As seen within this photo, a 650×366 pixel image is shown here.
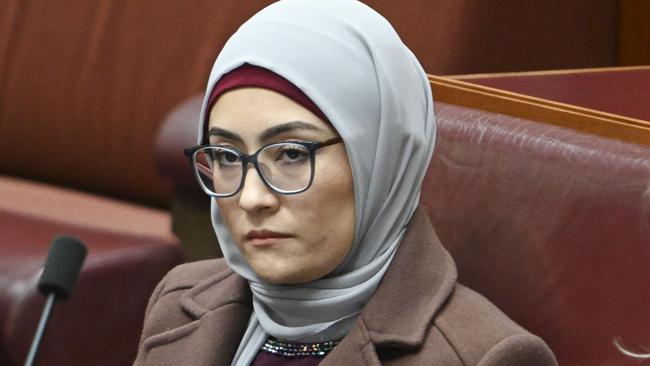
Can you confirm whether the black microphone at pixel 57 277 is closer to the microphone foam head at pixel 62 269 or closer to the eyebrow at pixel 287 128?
the microphone foam head at pixel 62 269

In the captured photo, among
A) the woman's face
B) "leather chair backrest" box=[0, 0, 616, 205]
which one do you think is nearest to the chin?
the woman's face

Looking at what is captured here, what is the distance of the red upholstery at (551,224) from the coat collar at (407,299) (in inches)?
3.6

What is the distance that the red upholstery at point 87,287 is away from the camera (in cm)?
157

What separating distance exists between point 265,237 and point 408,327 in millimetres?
120

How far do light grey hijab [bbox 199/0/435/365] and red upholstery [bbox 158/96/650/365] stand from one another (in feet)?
0.33

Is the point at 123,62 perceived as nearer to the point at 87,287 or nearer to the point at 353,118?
the point at 87,287

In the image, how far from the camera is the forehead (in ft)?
3.04

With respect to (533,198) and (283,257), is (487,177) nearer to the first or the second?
(533,198)

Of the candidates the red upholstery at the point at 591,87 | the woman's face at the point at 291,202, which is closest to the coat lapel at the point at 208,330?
the woman's face at the point at 291,202

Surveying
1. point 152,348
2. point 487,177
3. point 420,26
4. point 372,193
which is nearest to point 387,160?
point 372,193

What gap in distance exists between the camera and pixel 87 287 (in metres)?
1.62

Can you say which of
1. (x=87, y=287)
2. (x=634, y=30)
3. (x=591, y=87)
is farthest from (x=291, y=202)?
(x=634, y=30)

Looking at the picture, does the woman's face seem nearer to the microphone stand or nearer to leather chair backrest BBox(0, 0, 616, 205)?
the microphone stand

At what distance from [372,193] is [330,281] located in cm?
7
